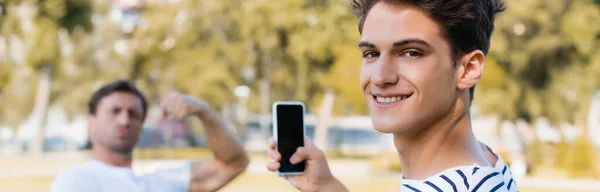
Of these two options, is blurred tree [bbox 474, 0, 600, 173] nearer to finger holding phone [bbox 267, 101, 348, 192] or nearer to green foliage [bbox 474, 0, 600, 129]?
green foliage [bbox 474, 0, 600, 129]

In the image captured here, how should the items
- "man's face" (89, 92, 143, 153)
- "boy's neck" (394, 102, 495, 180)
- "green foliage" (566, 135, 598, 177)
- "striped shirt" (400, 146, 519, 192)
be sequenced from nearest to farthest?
"striped shirt" (400, 146, 519, 192), "boy's neck" (394, 102, 495, 180), "man's face" (89, 92, 143, 153), "green foliage" (566, 135, 598, 177)

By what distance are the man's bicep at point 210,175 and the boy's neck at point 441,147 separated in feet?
6.87

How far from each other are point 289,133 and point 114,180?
5.46ft

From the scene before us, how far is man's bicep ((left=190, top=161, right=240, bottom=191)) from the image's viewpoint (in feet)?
12.8

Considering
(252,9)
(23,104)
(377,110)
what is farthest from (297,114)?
(23,104)

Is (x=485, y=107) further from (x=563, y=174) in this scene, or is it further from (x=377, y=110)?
(x=377, y=110)

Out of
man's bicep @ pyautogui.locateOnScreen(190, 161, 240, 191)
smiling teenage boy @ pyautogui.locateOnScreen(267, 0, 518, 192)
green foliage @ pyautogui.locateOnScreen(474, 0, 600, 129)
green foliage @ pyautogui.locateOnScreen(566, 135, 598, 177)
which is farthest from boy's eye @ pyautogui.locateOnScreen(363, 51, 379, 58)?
green foliage @ pyautogui.locateOnScreen(474, 0, 600, 129)

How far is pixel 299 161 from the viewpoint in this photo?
218cm

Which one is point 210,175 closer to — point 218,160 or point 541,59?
point 218,160

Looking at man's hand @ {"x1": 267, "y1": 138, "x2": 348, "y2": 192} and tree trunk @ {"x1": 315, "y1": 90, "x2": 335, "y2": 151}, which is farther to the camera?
tree trunk @ {"x1": 315, "y1": 90, "x2": 335, "y2": 151}

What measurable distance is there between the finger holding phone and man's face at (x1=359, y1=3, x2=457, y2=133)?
1.18 feet

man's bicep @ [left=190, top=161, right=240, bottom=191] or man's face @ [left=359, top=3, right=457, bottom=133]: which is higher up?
man's face @ [left=359, top=3, right=457, bottom=133]

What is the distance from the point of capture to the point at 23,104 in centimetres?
4916

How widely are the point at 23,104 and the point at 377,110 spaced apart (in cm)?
5047
